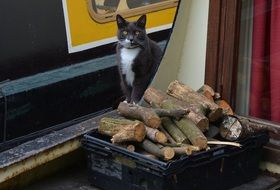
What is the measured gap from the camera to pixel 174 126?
254cm

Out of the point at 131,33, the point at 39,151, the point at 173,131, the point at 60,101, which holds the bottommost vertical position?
the point at 60,101

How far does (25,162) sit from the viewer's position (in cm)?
264

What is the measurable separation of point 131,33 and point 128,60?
0.18 meters

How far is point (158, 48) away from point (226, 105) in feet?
5.28

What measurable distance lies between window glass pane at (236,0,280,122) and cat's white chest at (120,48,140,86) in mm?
1371

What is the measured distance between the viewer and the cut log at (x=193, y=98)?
8.59 ft

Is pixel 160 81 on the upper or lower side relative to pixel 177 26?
lower

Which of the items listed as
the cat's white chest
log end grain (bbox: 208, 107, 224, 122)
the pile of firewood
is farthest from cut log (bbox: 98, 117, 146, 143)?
the cat's white chest

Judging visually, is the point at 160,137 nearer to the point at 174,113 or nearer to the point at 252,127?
the point at 174,113

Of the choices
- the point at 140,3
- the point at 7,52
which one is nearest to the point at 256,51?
the point at 7,52

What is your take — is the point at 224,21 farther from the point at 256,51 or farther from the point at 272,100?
the point at 272,100

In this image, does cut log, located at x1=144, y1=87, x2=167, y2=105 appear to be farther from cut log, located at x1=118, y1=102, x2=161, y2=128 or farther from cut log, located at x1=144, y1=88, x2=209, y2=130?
cut log, located at x1=118, y1=102, x2=161, y2=128

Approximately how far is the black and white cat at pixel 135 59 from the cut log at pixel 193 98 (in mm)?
1215

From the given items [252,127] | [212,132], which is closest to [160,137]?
[212,132]
